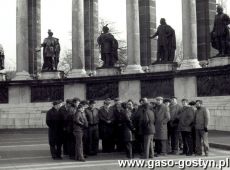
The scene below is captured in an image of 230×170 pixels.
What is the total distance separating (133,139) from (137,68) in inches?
577

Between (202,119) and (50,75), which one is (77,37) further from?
(202,119)

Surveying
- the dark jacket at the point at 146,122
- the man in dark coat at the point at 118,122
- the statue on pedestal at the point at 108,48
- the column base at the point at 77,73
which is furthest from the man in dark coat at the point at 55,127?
the statue on pedestal at the point at 108,48

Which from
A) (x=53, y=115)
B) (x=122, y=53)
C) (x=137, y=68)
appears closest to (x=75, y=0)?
(x=137, y=68)

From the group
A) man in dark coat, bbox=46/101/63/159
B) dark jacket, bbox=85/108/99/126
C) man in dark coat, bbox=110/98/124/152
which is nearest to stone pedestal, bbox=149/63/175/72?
man in dark coat, bbox=110/98/124/152

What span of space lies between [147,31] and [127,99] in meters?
7.15

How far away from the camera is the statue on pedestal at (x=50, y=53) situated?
3616 centimetres

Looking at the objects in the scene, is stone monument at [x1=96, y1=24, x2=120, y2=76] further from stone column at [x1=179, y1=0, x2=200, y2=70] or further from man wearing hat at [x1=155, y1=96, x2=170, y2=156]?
man wearing hat at [x1=155, y1=96, x2=170, y2=156]

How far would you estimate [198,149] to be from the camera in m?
18.6

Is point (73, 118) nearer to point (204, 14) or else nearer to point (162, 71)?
point (162, 71)

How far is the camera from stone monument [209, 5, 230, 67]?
92.8 ft

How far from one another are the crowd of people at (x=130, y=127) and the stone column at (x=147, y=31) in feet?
56.8

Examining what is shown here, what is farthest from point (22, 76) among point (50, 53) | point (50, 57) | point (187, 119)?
point (187, 119)

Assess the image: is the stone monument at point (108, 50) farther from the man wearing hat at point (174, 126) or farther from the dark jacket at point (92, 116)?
the dark jacket at point (92, 116)

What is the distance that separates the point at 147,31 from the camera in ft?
122
